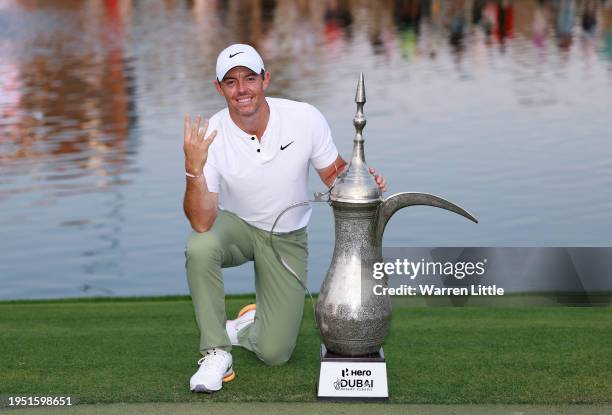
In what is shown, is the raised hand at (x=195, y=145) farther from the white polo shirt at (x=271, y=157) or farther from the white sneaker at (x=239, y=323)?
the white sneaker at (x=239, y=323)

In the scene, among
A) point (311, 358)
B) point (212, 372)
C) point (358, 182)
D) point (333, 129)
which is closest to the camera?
point (358, 182)

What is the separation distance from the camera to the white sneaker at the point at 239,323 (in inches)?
238

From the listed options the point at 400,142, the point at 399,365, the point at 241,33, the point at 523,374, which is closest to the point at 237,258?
the point at 399,365

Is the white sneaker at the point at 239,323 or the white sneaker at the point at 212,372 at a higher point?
the white sneaker at the point at 212,372

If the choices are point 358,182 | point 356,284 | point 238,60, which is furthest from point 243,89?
point 356,284

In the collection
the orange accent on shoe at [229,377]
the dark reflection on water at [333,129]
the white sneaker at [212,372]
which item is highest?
the white sneaker at [212,372]

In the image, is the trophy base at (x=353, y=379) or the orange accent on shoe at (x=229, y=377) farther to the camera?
the orange accent on shoe at (x=229, y=377)

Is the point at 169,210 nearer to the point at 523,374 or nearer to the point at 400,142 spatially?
the point at 400,142

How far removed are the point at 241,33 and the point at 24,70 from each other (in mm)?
12577

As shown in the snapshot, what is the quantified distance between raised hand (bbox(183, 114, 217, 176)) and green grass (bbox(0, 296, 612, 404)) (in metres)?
0.98

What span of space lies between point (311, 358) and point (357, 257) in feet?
3.25

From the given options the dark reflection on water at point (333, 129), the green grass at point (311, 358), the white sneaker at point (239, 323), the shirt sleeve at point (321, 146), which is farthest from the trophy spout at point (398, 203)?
the dark reflection on water at point (333, 129)

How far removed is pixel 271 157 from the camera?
219 inches

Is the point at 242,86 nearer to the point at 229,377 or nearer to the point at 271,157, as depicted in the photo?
the point at 271,157
